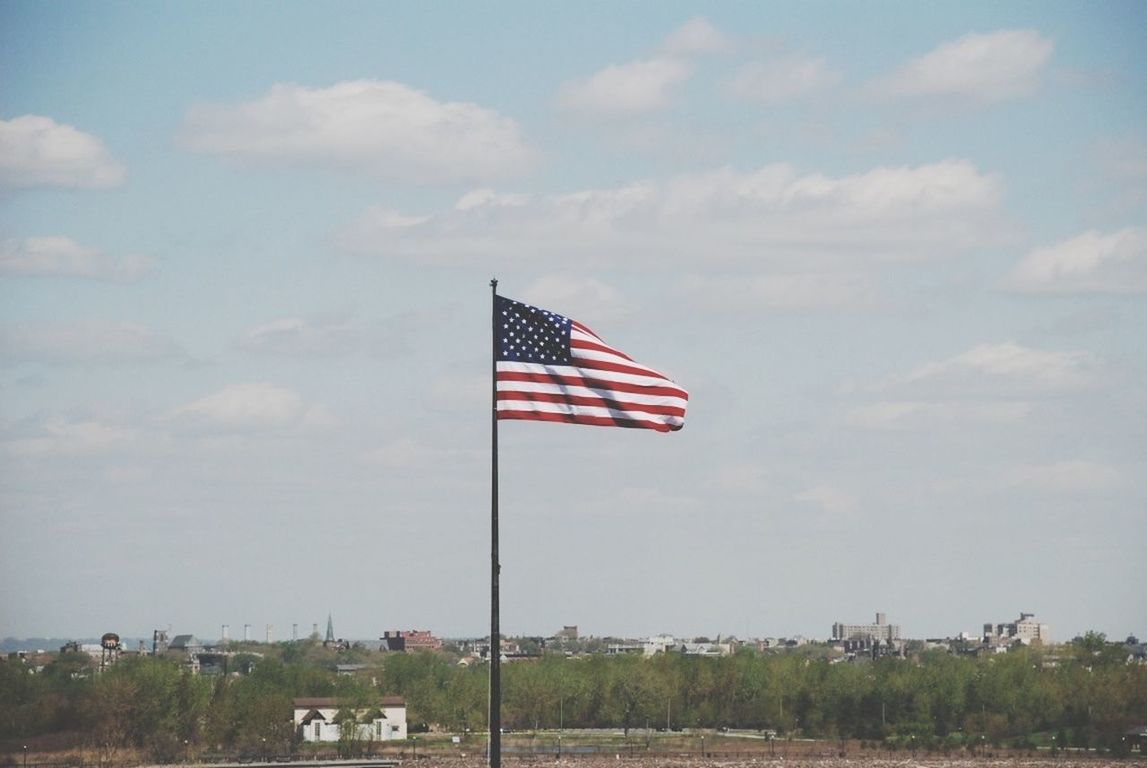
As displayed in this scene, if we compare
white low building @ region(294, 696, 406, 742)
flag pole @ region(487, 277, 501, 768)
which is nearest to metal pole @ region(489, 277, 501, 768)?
flag pole @ region(487, 277, 501, 768)

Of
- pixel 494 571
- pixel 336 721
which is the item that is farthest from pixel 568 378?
pixel 336 721

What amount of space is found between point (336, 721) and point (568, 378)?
157503 mm

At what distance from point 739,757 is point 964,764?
22.2 m

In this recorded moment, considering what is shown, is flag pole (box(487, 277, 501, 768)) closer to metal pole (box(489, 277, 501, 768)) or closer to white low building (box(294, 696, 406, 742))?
metal pole (box(489, 277, 501, 768))

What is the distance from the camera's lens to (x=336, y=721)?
7407 inches

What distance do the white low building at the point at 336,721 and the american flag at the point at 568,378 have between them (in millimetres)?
153426

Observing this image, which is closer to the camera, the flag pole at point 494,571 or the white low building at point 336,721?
the flag pole at point 494,571

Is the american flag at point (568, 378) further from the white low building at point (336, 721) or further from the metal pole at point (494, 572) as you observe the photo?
the white low building at point (336, 721)

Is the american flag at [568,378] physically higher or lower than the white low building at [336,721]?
higher

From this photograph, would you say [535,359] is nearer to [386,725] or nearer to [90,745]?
[90,745]

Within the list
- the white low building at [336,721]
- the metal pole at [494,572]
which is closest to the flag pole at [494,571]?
the metal pole at [494,572]

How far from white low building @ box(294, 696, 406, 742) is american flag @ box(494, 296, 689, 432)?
15343 cm

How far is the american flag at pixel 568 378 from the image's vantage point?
35781mm

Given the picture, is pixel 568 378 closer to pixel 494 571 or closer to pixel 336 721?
pixel 494 571
